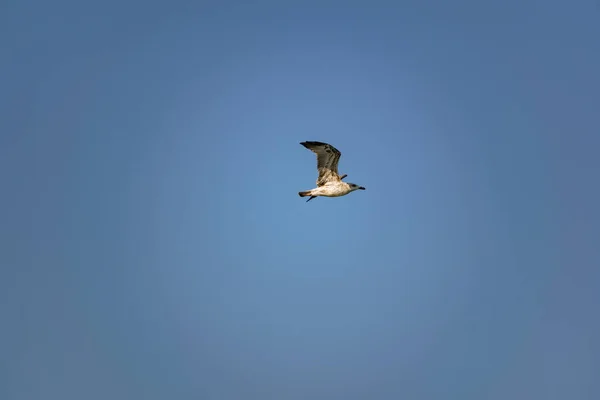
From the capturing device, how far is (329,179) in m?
66.9

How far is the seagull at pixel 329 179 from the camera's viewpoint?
65.8 m

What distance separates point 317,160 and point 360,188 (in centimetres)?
422

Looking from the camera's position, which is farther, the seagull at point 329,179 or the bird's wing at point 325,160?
the seagull at point 329,179

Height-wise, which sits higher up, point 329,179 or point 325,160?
point 325,160

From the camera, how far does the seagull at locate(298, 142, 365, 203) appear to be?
65.8m

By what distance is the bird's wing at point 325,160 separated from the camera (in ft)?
213

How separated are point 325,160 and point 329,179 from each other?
177 cm

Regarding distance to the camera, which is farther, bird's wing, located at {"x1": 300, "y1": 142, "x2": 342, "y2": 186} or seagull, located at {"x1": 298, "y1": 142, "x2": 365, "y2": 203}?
seagull, located at {"x1": 298, "y1": 142, "x2": 365, "y2": 203}

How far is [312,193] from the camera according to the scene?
66.5 meters

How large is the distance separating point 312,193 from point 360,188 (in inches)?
157

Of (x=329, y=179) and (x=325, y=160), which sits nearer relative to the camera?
(x=325, y=160)

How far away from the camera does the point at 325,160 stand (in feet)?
217

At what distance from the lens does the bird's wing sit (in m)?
64.8

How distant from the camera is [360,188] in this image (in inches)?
2640
